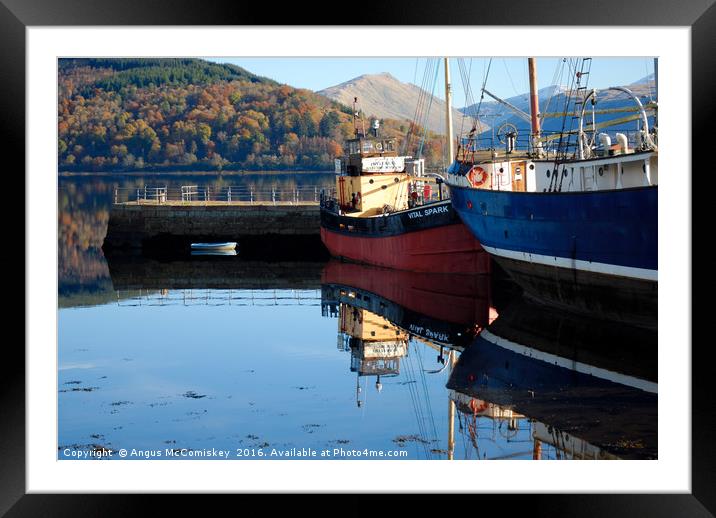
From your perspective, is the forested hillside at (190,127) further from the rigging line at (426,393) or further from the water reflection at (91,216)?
the rigging line at (426,393)

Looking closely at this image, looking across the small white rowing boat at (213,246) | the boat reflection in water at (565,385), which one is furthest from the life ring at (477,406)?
the small white rowing boat at (213,246)

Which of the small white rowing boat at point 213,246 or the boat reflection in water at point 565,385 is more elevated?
the small white rowing boat at point 213,246

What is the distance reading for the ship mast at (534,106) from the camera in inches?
1206

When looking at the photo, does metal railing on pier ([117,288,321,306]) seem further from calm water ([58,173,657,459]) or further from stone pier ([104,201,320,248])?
stone pier ([104,201,320,248])

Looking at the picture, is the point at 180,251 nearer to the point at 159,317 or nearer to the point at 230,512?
the point at 159,317

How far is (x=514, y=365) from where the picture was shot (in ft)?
62.3

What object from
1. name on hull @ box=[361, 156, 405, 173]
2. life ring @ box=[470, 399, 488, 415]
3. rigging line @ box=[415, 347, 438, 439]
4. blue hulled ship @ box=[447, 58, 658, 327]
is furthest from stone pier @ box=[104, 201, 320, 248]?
life ring @ box=[470, 399, 488, 415]

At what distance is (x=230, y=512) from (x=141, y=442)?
4.56 metres

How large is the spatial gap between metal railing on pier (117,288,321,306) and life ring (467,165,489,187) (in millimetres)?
5571

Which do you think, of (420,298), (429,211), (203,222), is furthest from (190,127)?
(420,298)

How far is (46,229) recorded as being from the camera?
33.9 feet

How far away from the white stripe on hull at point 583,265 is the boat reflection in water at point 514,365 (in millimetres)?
1179
